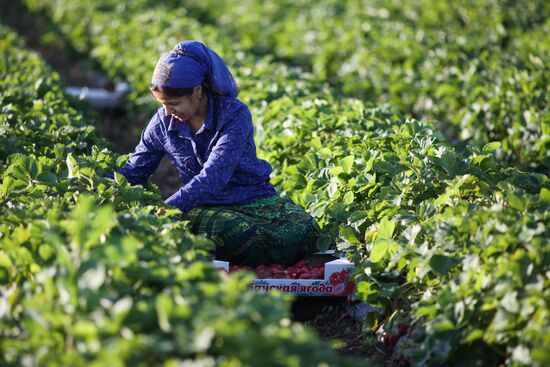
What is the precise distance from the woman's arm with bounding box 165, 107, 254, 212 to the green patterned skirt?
0.13 m

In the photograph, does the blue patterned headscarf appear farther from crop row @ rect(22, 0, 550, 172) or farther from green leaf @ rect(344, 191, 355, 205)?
crop row @ rect(22, 0, 550, 172)

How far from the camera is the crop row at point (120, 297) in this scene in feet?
7.95

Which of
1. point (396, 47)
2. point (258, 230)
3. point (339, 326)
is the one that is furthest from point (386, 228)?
point (396, 47)

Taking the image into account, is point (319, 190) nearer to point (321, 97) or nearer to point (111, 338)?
point (321, 97)

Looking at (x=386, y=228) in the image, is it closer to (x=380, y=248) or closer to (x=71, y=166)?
(x=380, y=248)

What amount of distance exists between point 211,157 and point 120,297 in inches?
60.8

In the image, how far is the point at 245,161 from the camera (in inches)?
176

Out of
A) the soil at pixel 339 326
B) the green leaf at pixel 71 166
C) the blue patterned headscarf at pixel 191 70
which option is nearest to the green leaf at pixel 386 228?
the soil at pixel 339 326

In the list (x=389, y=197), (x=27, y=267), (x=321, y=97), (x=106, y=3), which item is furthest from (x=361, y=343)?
(x=106, y=3)

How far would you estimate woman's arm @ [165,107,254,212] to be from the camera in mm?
4227

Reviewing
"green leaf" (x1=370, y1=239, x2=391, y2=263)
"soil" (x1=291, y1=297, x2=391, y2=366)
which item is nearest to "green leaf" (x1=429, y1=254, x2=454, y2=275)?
"green leaf" (x1=370, y1=239, x2=391, y2=263)

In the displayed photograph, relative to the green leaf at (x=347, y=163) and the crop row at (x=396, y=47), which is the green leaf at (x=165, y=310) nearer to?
the green leaf at (x=347, y=163)

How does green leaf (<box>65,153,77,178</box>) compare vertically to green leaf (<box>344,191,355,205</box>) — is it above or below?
above

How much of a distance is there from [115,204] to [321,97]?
2912 mm
